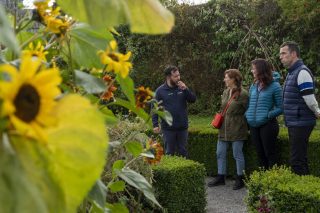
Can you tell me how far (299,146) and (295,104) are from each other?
45 centimetres

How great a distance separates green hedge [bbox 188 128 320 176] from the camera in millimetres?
6758

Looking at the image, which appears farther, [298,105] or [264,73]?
[264,73]

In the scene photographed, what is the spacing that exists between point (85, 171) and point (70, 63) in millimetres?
498

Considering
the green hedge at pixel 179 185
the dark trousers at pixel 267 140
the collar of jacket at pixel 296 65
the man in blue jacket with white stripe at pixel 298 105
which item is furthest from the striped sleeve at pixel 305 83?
the green hedge at pixel 179 185

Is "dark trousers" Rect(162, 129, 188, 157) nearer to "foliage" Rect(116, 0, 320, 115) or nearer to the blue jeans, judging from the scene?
the blue jeans

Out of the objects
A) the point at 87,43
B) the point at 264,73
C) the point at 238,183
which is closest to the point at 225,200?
the point at 238,183

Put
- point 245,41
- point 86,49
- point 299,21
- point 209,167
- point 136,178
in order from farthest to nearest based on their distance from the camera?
point 245,41, point 299,21, point 209,167, point 136,178, point 86,49

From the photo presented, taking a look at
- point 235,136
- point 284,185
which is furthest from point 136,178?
point 235,136

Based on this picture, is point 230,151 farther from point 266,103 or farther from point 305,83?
point 305,83

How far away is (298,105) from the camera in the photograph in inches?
214

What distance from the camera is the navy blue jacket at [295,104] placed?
213 inches

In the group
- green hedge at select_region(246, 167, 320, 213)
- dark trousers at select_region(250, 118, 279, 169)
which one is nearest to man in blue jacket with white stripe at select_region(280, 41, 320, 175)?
dark trousers at select_region(250, 118, 279, 169)

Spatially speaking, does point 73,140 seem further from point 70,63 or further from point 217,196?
point 217,196

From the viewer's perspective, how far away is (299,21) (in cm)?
1114
